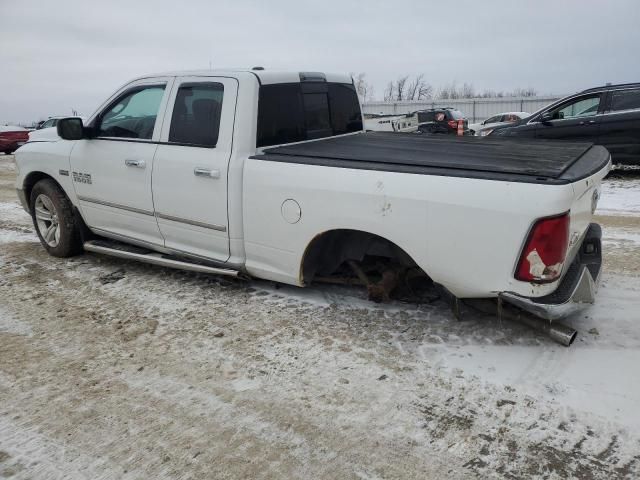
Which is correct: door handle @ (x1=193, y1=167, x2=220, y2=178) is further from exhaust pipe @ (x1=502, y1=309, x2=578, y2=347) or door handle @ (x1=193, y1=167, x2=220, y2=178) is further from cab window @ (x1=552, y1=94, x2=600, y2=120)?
cab window @ (x1=552, y1=94, x2=600, y2=120)

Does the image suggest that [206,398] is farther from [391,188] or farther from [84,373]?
[391,188]

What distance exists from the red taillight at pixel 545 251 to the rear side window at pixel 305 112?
2153mm

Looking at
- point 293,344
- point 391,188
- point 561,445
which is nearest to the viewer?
point 561,445

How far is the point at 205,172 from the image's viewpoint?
4055 mm

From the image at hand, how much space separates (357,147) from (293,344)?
1.65 meters

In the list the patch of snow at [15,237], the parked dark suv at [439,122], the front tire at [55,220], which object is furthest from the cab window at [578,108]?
the patch of snow at [15,237]

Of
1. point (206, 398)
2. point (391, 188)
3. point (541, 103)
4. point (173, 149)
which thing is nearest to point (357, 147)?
point (391, 188)

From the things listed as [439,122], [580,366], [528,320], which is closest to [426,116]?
[439,122]

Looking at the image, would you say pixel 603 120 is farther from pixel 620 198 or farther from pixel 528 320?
pixel 528 320

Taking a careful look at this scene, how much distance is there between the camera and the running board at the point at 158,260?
429 cm

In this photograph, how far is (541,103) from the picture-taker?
34250 millimetres

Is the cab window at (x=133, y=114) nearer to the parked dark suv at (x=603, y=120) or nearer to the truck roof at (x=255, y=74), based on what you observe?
the truck roof at (x=255, y=74)

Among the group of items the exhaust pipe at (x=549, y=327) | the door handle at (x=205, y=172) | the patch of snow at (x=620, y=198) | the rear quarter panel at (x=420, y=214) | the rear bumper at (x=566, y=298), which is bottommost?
the exhaust pipe at (x=549, y=327)

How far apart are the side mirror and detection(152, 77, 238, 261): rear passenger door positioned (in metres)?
0.99
